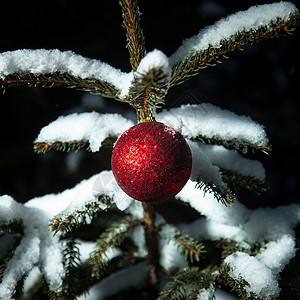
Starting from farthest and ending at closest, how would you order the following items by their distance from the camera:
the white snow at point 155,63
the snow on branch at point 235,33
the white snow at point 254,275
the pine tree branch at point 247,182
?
the pine tree branch at point 247,182 → the white snow at point 254,275 → the snow on branch at point 235,33 → the white snow at point 155,63

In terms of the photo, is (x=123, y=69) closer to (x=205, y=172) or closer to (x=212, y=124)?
(x=212, y=124)

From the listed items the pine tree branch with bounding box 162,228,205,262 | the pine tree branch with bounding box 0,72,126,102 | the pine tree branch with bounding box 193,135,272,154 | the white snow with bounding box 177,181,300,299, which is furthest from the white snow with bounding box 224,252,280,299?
the pine tree branch with bounding box 0,72,126,102

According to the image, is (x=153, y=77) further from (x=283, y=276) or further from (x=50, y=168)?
(x=50, y=168)

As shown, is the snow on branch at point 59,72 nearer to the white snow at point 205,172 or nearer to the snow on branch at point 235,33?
the snow on branch at point 235,33

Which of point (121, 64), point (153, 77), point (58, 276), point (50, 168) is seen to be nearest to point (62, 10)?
point (121, 64)

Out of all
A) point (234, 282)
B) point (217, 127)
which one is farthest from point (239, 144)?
point (234, 282)

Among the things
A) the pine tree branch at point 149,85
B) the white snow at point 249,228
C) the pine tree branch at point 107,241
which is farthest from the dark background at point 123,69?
the pine tree branch at point 149,85
